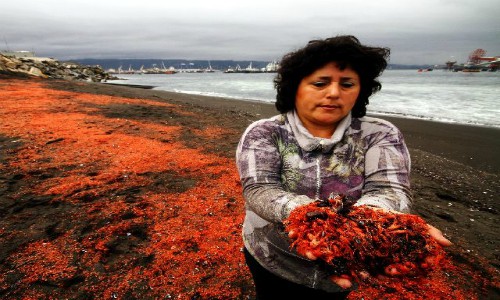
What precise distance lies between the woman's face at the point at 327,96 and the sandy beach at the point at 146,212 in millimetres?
2404

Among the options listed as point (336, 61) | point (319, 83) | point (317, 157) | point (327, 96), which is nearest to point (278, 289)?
point (317, 157)

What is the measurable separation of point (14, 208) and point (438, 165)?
10340 millimetres

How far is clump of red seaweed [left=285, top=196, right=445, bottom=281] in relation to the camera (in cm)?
137

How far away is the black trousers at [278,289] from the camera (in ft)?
5.82

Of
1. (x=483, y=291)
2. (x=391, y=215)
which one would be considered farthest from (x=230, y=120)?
(x=391, y=215)

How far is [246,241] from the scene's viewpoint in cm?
218

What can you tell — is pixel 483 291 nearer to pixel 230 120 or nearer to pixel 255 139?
pixel 255 139

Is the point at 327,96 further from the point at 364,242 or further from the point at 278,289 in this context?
the point at 278,289

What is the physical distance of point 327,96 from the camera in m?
2.02

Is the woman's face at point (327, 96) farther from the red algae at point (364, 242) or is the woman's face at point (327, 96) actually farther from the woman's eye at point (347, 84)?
the red algae at point (364, 242)

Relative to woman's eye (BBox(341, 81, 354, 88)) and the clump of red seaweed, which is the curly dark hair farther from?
the clump of red seaweed

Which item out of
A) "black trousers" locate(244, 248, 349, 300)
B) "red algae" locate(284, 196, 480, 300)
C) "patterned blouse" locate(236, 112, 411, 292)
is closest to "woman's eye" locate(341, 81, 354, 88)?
"patterned blouse" locate(236, 112, 411, 292)

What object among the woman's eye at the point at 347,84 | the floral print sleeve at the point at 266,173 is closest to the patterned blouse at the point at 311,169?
the floral print sleeve at the point at 266,173

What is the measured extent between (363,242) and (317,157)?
29.8 inches
